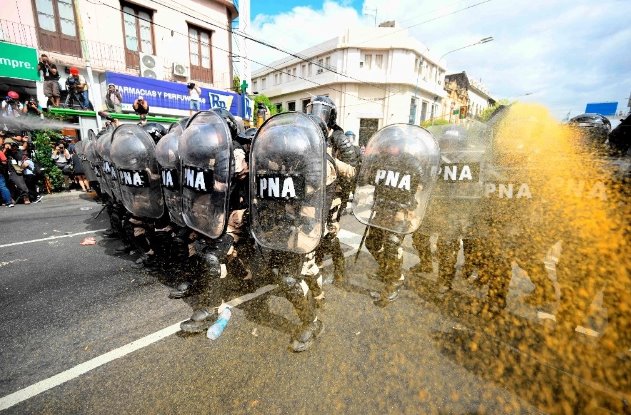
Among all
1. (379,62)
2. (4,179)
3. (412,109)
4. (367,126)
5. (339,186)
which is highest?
(379,62)

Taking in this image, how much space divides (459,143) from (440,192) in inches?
21.3

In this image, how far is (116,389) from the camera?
2.00 m

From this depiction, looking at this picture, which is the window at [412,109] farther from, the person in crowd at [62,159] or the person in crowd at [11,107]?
the person in crowd at [11,107]

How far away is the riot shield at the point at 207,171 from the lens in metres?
2.36

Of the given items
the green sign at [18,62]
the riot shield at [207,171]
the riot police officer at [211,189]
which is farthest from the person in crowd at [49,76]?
the riot shield at [207,171]

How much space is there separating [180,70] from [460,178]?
15.3 metres

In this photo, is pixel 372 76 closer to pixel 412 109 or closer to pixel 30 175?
pixel 412 109

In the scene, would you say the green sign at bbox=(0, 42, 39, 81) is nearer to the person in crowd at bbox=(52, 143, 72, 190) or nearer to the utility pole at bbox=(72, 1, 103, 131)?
the utility pole at bbox=(72, 1, 103, 131)

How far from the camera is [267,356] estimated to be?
233cm

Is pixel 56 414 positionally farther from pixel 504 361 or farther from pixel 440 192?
pixel 440 192

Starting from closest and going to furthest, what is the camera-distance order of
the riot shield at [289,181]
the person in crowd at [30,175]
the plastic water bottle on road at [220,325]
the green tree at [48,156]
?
1. the riot shield at [289,181]
2. the plastic water bottle on road at [220,325]
3. the person in crowd at [30,175]
4. the green tree at [48,156]

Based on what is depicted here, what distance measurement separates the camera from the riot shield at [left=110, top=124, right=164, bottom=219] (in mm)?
3281

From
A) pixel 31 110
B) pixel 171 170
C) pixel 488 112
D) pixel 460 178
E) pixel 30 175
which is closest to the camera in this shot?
pixel 171 170

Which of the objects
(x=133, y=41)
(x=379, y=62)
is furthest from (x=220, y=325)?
(x=379, y=62)
